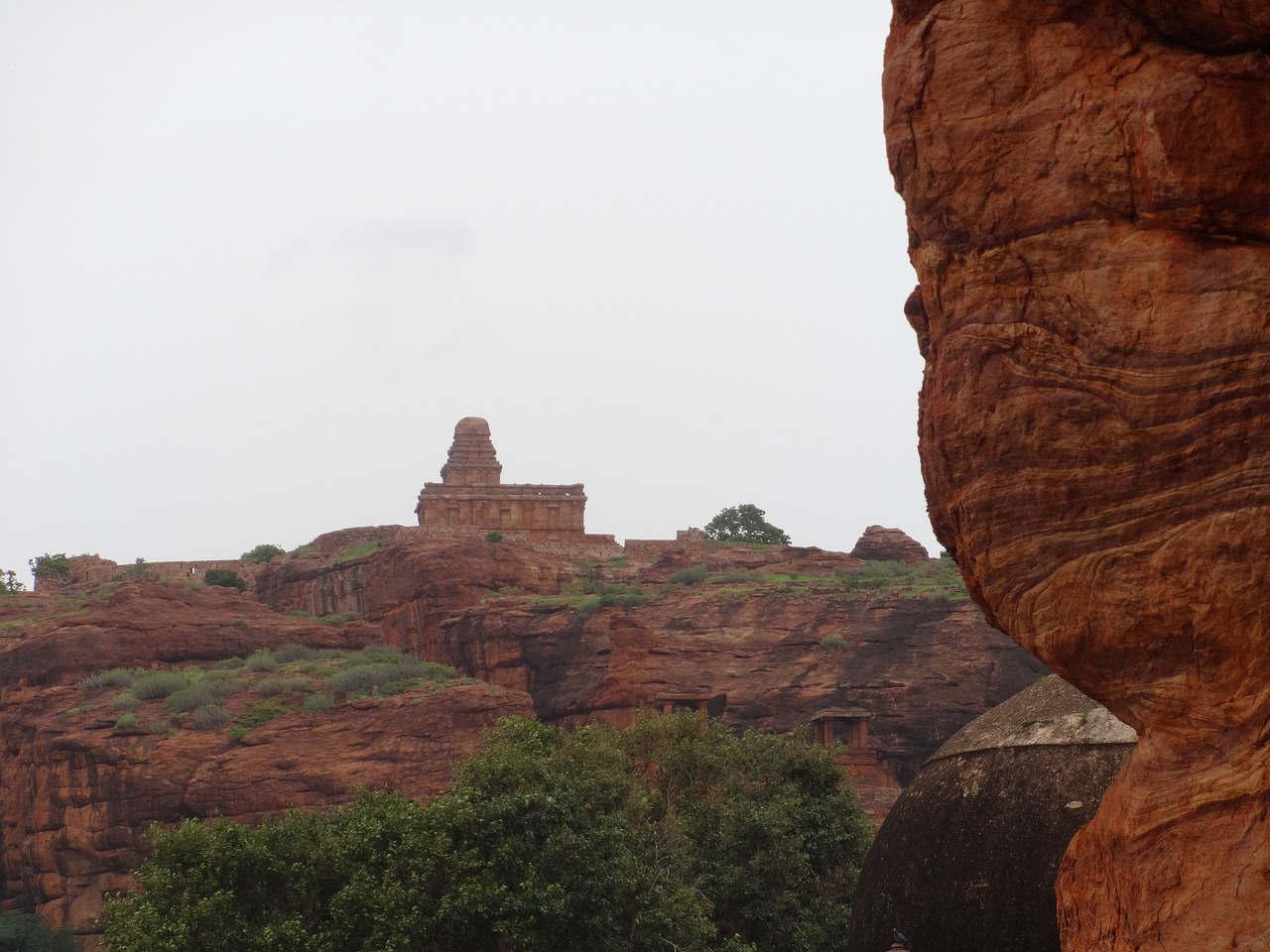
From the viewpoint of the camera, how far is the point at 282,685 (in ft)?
196

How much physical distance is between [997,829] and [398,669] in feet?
147

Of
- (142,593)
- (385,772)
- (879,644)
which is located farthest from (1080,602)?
(142,593)

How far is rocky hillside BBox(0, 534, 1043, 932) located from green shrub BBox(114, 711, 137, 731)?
13cm

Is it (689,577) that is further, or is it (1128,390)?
(689,577)

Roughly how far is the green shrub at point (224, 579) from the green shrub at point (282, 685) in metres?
20.7

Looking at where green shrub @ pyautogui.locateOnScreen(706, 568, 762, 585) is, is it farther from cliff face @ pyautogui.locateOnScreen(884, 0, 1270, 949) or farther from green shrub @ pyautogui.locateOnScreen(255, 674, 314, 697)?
cliff face @ pyautogui.locateOnScreen(884, 0, 1270, 949)

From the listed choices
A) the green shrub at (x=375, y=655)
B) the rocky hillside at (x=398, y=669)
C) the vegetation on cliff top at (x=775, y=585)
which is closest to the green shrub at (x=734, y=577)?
the vegetation on cliff top at (x=775, y=585)

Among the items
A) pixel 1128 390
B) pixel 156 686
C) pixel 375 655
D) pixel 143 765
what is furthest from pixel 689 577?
pixel 1128 390

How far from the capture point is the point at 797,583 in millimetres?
72125

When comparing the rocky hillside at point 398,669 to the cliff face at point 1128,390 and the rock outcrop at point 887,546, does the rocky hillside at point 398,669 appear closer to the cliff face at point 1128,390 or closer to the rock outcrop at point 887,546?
the rock outcrop at point 887,546

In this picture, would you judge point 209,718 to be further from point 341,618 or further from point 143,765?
point 341,618

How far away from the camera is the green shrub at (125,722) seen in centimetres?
5675

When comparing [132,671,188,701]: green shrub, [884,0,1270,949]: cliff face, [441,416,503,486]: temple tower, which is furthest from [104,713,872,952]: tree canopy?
[441,416,503,486]: temple tower

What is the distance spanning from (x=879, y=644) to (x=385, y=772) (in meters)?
19.1
